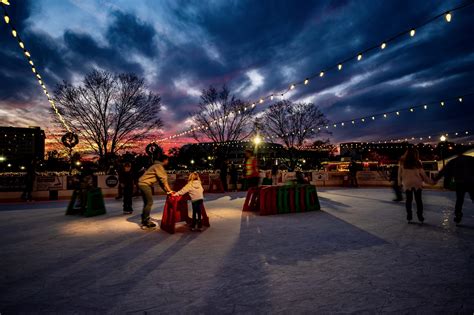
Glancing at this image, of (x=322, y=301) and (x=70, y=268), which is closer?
(x=322, y=301)

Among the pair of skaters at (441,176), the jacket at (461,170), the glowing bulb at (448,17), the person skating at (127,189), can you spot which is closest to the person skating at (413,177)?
the pair of skaters at (441,176)

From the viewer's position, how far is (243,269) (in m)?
3.60

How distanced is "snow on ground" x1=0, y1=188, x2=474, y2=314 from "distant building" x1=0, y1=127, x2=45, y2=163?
455 ft

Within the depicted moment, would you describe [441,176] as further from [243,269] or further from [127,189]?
[127,189]

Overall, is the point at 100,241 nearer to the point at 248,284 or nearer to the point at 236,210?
the point at 248,284

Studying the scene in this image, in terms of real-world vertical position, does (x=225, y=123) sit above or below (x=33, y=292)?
above

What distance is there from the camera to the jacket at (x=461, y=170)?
566 cm

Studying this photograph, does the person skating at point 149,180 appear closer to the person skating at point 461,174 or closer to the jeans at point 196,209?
the jeans at point 196,209

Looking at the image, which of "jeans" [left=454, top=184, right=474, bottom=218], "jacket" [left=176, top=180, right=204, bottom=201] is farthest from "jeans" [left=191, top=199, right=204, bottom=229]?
"jeans" [left=454, top=184, right=474, bottom=218]

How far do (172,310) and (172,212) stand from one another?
12.0 ft

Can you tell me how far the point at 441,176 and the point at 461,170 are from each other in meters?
0.46

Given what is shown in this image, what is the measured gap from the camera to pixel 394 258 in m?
3.92

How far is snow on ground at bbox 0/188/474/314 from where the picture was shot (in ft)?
8.68

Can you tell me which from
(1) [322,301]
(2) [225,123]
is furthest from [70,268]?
(2) [225,123]
